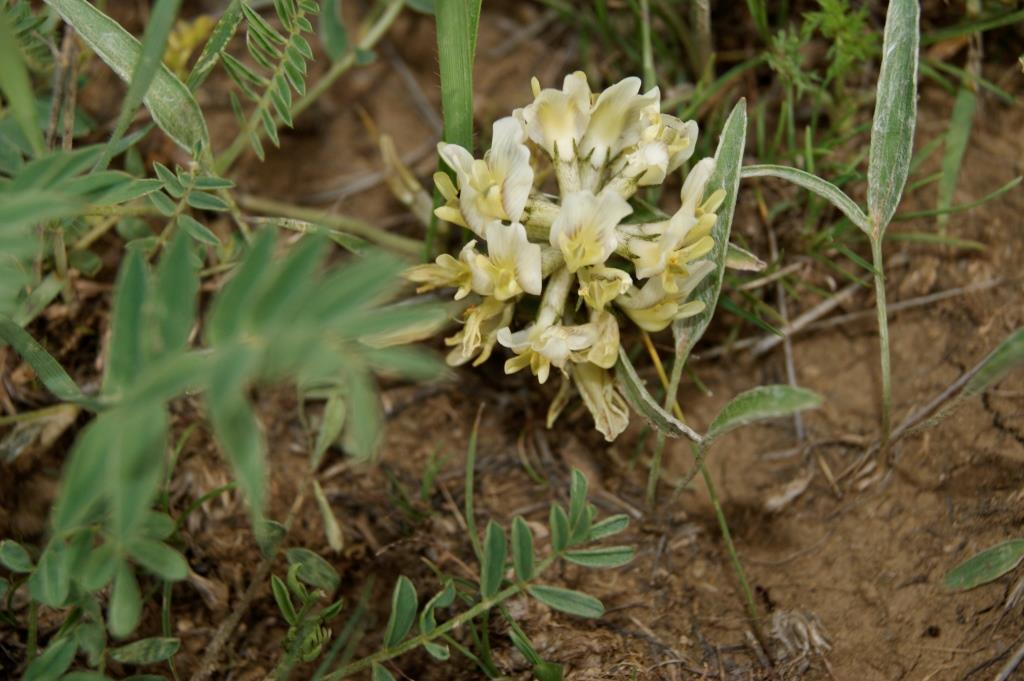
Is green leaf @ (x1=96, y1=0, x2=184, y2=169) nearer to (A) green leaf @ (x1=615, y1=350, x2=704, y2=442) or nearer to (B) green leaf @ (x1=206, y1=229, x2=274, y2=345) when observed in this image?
(B) green leaf @ (x1=206, y1=229, x2=274, y2=345)

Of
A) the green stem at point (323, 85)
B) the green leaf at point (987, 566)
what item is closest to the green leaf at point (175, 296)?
the green stem at point (323, 85)

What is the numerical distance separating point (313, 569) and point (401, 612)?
23cm

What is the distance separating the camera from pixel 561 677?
5.31ft

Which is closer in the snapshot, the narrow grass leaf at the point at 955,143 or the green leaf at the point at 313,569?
the green leaf at the point at 313,569

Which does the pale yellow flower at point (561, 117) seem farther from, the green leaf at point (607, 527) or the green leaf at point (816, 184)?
the green leaf at point (607, 527)

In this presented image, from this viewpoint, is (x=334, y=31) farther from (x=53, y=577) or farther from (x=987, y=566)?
(x=987, y=566)

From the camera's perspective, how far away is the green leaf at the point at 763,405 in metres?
1.45

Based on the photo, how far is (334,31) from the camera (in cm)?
242

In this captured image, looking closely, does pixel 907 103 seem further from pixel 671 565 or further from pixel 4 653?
pixel 4 653

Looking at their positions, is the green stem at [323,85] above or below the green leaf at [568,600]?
above

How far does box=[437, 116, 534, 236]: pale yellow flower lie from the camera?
5.73 feet

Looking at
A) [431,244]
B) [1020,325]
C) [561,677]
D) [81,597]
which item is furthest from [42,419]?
[1020,325]

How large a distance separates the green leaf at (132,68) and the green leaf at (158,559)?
0.85 metres

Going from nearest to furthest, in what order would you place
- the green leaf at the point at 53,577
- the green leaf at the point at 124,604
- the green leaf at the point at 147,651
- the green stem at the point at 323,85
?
the green leaf at the point at 124,604
the green leaf at the point at 53,577
the green leaf at the point at 147,651
the green stem at the point at 323,85
